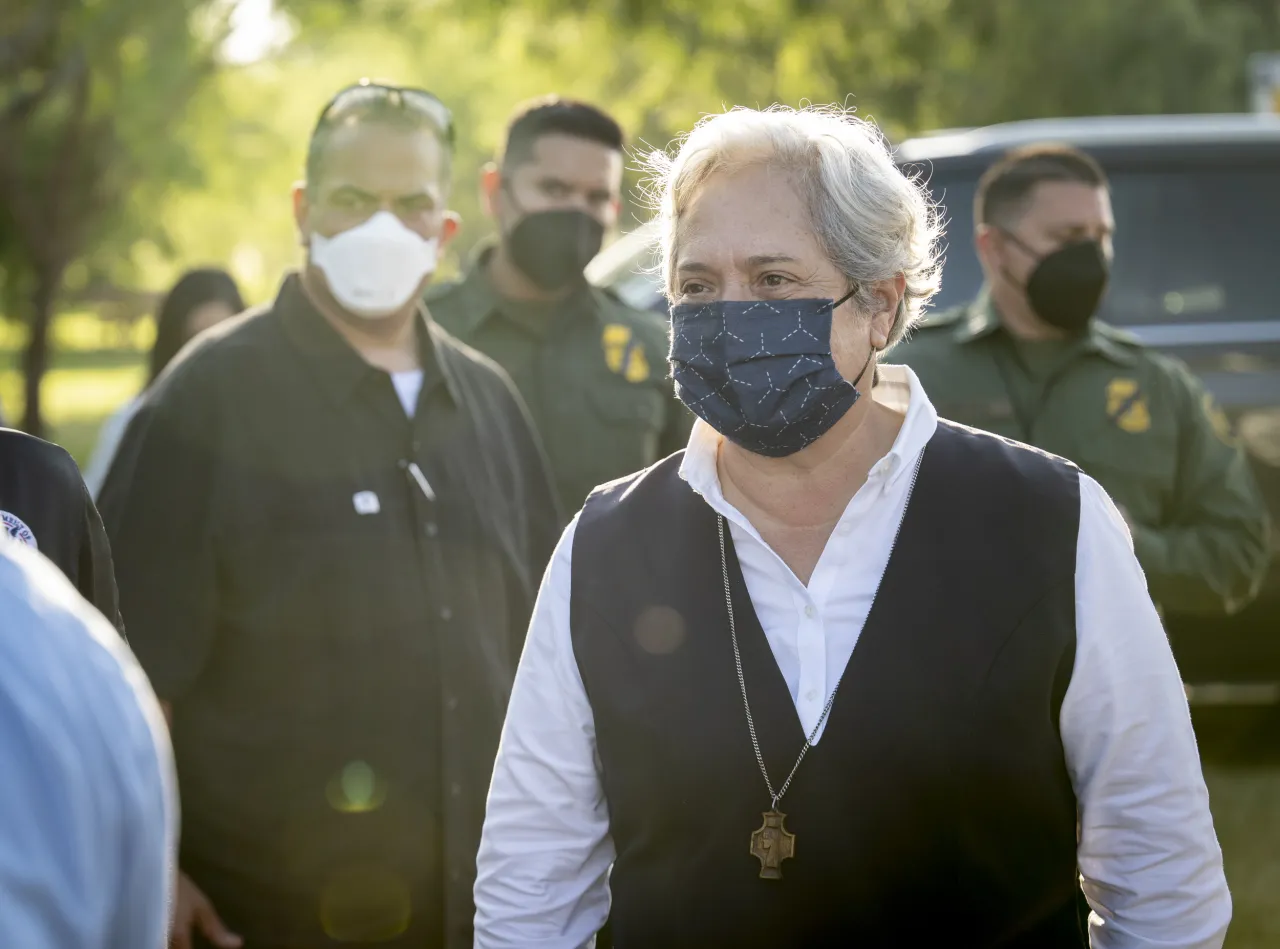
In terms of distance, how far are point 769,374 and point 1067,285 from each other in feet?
6.93

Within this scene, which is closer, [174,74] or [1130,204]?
[1130,204]

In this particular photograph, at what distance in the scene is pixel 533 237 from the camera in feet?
16.0

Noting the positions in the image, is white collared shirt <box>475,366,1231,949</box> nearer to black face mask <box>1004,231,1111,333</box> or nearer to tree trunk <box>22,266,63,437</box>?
black face mask <box>1004,231,1111,333</box>

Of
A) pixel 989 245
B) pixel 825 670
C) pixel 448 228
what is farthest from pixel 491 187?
pixel 825 670

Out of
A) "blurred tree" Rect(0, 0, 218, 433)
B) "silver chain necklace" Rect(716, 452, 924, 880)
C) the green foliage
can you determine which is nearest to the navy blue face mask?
"silver chain necklace" Rect(716, 452, 924, 880)

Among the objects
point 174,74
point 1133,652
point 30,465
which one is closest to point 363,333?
point 30,465

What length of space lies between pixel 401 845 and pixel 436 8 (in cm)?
1415

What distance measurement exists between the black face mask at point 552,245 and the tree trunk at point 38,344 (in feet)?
52.8

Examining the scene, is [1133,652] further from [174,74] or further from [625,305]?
[174,74]

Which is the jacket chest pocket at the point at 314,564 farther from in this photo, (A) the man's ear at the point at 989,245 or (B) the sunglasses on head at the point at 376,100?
(A) the man's ear at the point at 989,245

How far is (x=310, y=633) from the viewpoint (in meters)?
3.33

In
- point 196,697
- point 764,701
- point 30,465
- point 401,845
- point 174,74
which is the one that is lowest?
point 401,845

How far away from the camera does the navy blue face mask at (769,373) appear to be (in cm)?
245

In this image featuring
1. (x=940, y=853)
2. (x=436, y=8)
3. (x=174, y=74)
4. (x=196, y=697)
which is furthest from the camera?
(x=174, y=74)
